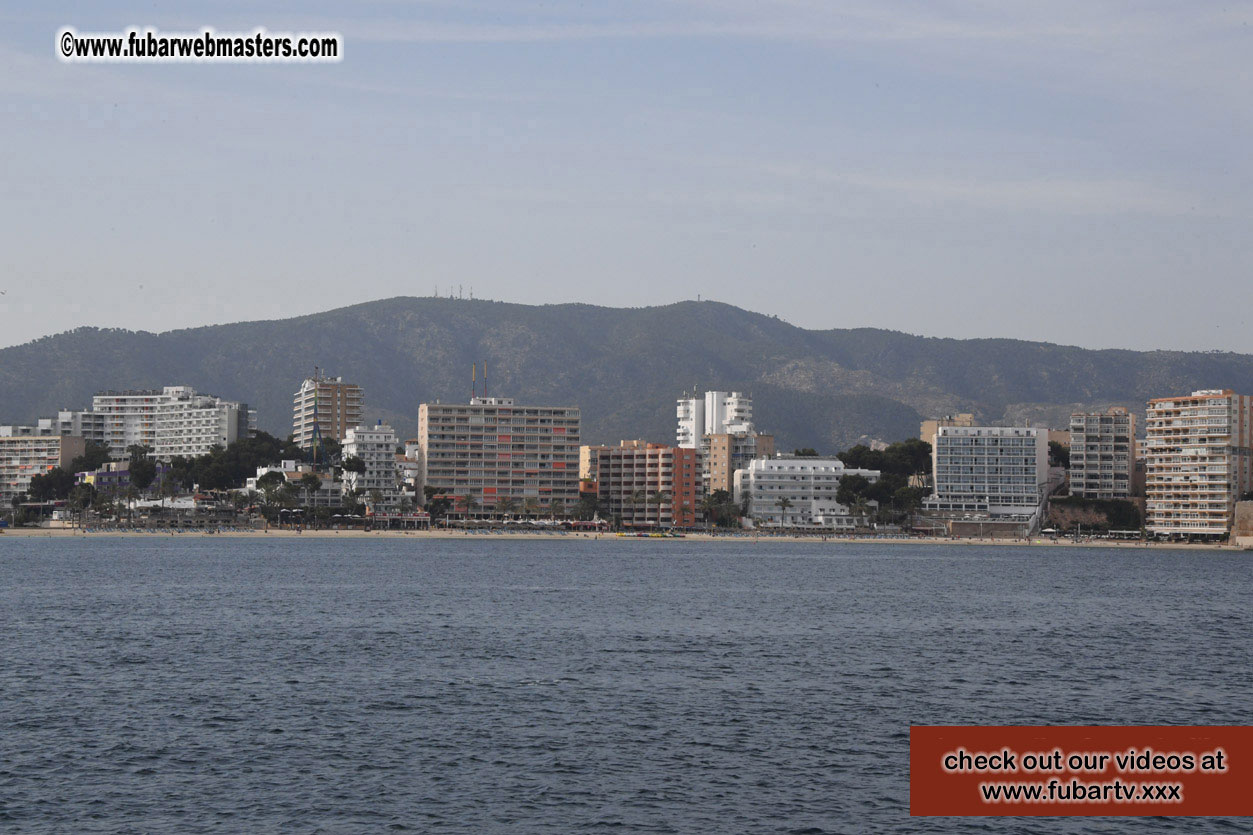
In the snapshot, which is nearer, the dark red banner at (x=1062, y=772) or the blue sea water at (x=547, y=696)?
the dark red banner at (x=1062, y=772)

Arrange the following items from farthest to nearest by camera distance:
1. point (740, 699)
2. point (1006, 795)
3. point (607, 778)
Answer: point (740, 699) → point (607, 778) → point (1006, 795)

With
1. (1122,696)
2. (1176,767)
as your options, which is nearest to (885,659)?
(1122,696)

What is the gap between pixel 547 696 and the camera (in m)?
44.2

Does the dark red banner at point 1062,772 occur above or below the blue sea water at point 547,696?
above

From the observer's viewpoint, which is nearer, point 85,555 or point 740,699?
point 740,699

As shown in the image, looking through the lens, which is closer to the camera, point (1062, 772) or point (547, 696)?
point (1062, 772)

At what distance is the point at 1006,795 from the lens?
23328 millimetres

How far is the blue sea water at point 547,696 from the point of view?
3045cm

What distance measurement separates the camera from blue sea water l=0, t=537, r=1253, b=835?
30453mm

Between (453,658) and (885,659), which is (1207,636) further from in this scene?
(453,658)

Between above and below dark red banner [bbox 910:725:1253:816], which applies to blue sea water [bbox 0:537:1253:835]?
below

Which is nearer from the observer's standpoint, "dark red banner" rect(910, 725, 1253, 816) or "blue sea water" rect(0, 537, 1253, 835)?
"dark red banner" rect(910, 725, 1253, 816)

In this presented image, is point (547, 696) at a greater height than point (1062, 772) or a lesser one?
lesser

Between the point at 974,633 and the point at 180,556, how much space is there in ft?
323
